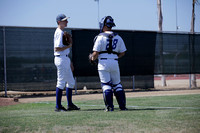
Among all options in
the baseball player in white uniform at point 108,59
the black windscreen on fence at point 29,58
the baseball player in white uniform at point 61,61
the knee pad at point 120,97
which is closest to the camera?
the baseball player in white uniform at point 108,59

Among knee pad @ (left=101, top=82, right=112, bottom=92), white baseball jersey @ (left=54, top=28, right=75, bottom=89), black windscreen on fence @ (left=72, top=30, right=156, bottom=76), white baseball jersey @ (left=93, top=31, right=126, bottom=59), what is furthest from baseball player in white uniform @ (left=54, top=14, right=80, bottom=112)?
black windscreen on fence @ (left=72, top=30, right=156, bottom=76)

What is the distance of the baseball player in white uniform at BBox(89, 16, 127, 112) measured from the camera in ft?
23.1

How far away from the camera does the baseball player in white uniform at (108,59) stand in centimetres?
704

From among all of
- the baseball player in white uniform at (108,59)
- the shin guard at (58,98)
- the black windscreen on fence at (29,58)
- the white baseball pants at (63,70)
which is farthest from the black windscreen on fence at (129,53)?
the baseball player in white uniform at (108,59)

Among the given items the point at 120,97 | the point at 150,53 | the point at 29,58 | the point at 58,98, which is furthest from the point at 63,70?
the point at 150,53

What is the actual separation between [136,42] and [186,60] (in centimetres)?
302

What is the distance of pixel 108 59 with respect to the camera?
7094 millimetres

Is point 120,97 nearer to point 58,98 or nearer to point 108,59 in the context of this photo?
point 108,59

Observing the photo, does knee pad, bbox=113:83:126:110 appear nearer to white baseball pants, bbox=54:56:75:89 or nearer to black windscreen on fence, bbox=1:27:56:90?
white baseball pants, bbox=54:56:75:89

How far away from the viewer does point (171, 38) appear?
1697cm

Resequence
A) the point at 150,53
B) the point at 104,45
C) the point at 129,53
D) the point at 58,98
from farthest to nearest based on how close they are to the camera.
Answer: the point at 150,53
the point at 129,53
the point at 58,98
the point at 104,45

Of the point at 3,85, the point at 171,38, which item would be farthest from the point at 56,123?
the point at 171,38

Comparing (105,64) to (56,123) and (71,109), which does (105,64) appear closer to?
(71,109)

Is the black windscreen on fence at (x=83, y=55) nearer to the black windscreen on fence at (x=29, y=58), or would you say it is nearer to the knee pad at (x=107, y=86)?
the black windscreen on fence at (x=29, y=58)
